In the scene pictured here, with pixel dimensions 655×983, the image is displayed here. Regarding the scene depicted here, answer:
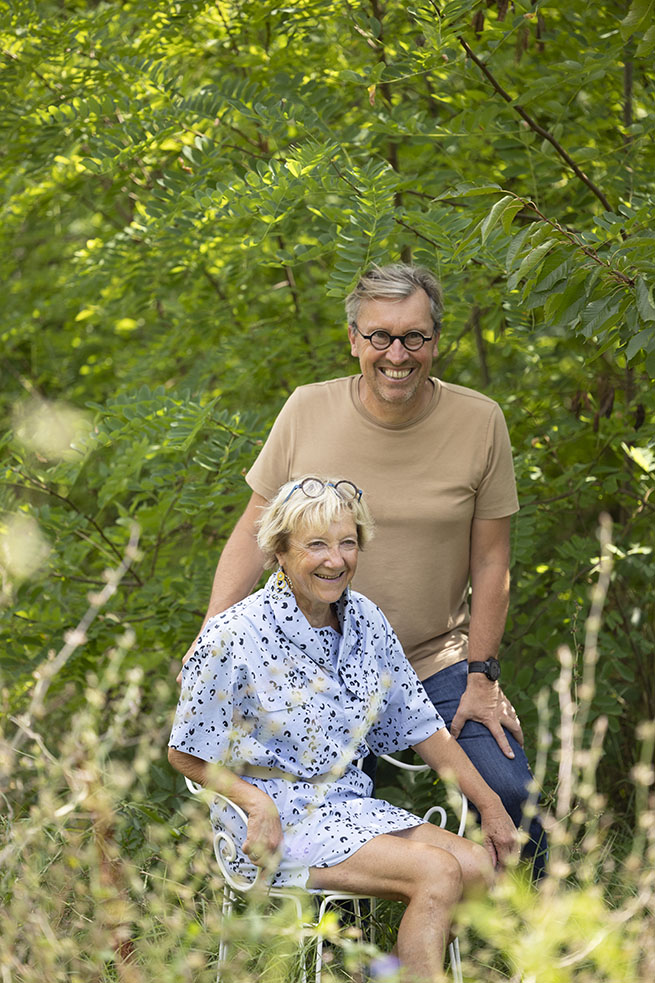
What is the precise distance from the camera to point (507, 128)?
3627mm

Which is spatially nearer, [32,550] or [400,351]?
[400,351]

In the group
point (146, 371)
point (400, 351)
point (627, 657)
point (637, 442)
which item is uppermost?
point (400, 351)

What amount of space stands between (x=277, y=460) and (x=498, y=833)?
1.21m

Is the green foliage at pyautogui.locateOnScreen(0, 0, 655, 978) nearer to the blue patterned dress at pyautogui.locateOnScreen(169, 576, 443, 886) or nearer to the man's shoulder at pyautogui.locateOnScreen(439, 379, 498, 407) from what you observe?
the man's shoulder at pyautogui.locateOnScreen(439, 379, 498, 407)

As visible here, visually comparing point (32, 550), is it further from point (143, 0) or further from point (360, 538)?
point (143, 0)

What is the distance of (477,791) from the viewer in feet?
8.98

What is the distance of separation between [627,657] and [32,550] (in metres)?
2.27

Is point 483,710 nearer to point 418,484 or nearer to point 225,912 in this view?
point 418,484

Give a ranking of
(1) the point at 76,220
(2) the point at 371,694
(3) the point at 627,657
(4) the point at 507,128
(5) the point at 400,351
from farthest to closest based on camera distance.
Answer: (1) the point at 76,220, (3) the point at 627,657, (4) the point at 507,128, (5) the point at 400,351, (2) the point at 371,694

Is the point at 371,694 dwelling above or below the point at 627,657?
above

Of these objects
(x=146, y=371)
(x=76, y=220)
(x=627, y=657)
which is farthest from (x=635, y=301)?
(x=76, y=220)

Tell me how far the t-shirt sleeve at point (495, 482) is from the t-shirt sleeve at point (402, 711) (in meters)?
0.52

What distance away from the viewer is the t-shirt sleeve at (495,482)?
10.1ft

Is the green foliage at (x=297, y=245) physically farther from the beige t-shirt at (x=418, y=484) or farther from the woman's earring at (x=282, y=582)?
the woman's earring at (x=282, y=582)
